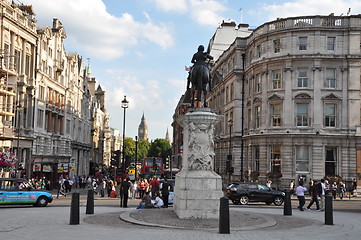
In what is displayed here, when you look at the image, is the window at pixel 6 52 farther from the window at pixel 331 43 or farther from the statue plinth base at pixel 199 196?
the window at pixel 331 43

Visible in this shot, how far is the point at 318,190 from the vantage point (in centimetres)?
2383

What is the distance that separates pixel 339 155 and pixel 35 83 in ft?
105

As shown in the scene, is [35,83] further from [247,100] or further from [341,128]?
[341,128]

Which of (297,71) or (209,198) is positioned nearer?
(209,198)

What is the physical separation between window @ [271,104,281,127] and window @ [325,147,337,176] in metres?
5.36

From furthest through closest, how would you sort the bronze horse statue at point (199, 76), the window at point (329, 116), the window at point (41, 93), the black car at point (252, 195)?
the window at point (41, 93) → the window at point (329, 116) → the black car at point (252, 195) → the bronze horse statue at point (199, 76)

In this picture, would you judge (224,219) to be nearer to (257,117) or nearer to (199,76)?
(199,76)

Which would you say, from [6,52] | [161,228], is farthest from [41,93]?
[161,228]

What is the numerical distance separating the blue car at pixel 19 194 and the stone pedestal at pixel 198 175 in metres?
10.6

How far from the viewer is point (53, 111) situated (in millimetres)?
53688

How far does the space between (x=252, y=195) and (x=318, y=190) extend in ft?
17.7

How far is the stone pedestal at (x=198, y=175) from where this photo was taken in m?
15.3

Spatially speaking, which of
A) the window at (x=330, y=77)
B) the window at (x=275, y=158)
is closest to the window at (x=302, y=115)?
the window at (x=330, y=77)

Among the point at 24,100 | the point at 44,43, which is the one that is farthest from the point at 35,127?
the point at 44,43
